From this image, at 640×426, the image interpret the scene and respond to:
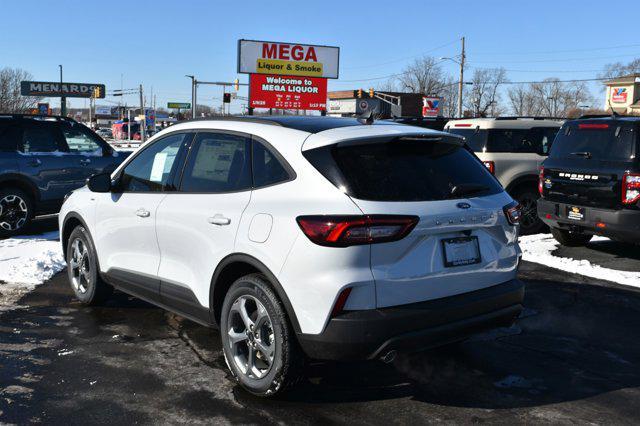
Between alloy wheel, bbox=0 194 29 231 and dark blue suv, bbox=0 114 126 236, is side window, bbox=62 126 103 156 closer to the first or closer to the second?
dark blue suv, bbox=0 114 126 236

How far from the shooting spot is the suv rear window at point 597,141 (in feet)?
25.7

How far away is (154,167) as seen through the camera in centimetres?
504

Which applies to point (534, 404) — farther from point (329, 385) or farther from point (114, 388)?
point (114, 388)

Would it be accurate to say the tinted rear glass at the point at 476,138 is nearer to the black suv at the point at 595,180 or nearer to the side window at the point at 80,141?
the black suv at the point at 595,180

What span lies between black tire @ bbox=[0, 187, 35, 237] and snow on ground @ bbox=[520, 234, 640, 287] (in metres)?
7.43

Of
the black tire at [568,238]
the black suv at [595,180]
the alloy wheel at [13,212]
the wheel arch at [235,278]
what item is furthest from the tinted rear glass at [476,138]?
the wheel arch at [235,278]

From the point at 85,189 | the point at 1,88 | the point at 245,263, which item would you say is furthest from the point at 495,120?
the point at 1,88

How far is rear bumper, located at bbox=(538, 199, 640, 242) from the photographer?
7574 millimetres

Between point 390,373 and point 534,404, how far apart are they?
97 centimetres

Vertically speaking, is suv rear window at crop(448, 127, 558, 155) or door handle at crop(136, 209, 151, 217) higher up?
suv rear window at crop(448, 127, 558, 155)

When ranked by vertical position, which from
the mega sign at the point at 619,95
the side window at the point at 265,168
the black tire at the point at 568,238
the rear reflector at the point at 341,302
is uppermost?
the mega sign at the point at 619,95

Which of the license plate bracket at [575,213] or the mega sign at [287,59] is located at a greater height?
the mega sign at [287,59]

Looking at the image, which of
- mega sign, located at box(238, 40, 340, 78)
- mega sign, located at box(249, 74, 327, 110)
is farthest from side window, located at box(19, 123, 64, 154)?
mega sign, located at box(238, 40, 340, 78)

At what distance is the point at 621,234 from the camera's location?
7.69m
